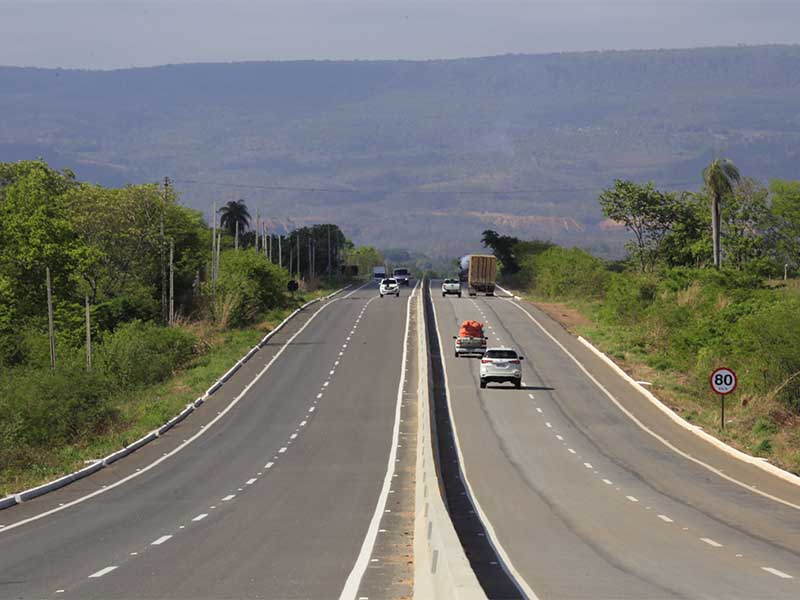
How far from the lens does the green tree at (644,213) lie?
142 m

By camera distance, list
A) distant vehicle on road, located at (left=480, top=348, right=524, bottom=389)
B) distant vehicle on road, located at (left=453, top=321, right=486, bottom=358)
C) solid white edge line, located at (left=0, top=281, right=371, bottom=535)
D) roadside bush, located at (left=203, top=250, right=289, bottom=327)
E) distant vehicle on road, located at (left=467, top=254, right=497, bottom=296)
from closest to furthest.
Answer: solid white edge line, located at (left=0, top=281, right=371, bottom=535)
distant vehicle on road, located at (left=480, top=348, right=524, bottom=389)
distant vehicle on road, located at (left=453, top=321, right=486, bottom=358)
roadside bush, located at (left=203, top=250, right=289, bottom=327)
distant vehicle on road, located at (left=467, top=254, right=497, bottom=296)

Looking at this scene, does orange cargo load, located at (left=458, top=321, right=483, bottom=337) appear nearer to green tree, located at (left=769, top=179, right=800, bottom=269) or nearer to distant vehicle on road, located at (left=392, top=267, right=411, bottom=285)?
green tree, located at (left=769, top=179, right=800, bottom=269)

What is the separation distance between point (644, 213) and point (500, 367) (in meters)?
82.8

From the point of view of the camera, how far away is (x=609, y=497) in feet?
108

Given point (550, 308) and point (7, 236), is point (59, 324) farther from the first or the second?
point (550, 308)

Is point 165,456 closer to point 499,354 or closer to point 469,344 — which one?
point 499,354

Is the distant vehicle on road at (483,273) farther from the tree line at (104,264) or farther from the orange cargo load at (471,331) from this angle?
the orange cargo load at (471,331)

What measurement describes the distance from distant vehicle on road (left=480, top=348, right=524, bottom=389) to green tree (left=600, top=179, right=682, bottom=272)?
8108 centimetres

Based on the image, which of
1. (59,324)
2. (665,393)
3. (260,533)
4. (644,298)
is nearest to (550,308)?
(644,298)

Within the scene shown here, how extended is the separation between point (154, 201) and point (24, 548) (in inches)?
3414

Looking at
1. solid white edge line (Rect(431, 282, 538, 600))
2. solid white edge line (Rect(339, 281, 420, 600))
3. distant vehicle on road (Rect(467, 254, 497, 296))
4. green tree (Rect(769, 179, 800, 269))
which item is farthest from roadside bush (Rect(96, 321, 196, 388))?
green tree (Rect(769, 179, 800, 269))

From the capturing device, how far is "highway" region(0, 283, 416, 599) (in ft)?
62.3

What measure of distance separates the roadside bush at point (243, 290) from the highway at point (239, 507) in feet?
88.2

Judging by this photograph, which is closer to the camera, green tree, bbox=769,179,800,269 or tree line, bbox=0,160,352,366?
tree line, bbox=0,160,352,366
